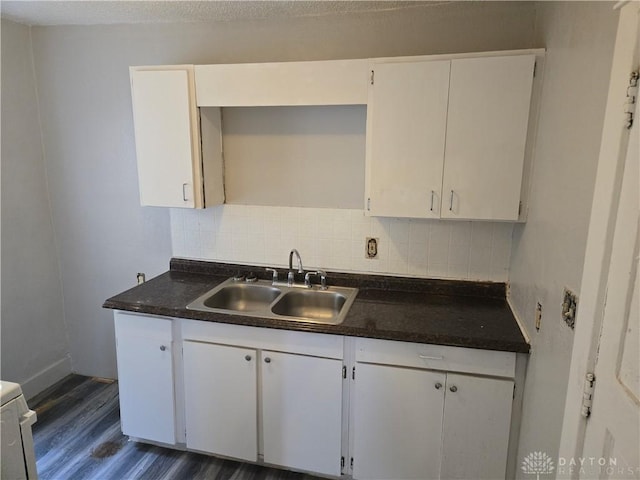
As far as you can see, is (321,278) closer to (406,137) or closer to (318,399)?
(318,399)

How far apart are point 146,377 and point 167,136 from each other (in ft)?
4.30

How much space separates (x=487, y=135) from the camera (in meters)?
1.89

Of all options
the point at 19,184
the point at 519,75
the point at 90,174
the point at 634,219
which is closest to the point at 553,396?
the point at 634,219

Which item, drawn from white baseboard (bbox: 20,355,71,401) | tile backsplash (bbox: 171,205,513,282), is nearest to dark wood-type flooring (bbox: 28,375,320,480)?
white baseboard (bbox: 20,355,71,401)

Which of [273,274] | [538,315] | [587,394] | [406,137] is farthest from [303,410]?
[406,137]

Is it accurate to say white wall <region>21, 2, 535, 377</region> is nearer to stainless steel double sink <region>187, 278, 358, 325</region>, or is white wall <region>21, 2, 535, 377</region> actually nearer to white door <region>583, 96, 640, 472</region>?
stainless steel double sink <region>187, 278, 358, 325</region>

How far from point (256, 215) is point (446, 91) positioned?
1286 mm

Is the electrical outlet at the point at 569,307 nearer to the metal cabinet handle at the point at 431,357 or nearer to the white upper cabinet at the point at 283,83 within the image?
the metal cabinet handle at the point at 431,357

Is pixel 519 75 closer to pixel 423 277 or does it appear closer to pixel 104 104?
pixel 423 277

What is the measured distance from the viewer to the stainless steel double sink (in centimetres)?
234

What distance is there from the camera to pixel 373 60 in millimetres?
1978

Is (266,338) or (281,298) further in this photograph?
(281,298)

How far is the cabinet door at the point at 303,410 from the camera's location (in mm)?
2010

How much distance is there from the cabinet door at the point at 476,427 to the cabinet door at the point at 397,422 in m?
0.05
